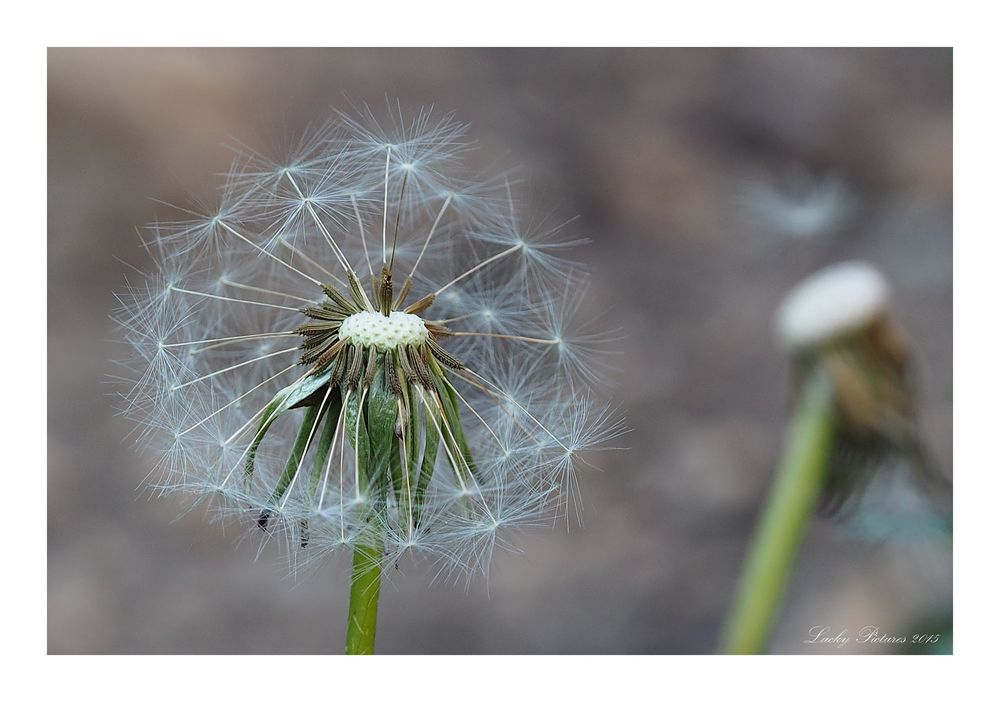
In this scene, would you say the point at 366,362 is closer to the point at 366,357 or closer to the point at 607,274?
the point at 366,357

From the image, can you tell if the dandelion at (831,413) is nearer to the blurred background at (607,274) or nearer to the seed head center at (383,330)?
the seed head center at (383,330)

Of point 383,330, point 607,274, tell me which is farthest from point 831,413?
point 607,274

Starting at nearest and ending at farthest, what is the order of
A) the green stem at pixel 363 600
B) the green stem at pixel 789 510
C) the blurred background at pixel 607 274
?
the green stem at pixel 363 600 → the green stem at pixel 789 510 → the blurred background at pixel 607 274

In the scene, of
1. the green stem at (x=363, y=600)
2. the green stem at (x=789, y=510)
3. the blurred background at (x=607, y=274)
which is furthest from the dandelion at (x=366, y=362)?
the blurred background at (x=607, y=274)

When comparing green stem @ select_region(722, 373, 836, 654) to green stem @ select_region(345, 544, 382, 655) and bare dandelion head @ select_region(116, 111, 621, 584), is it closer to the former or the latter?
bare dandelion head @ select_region(116, 111, 621, 584)

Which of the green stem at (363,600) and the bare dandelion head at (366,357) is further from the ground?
the bare dandelion head at (366,357)

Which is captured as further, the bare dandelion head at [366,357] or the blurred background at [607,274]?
the blurred background at [607,274]

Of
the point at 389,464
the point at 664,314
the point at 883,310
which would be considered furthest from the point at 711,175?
the point at 389,464
